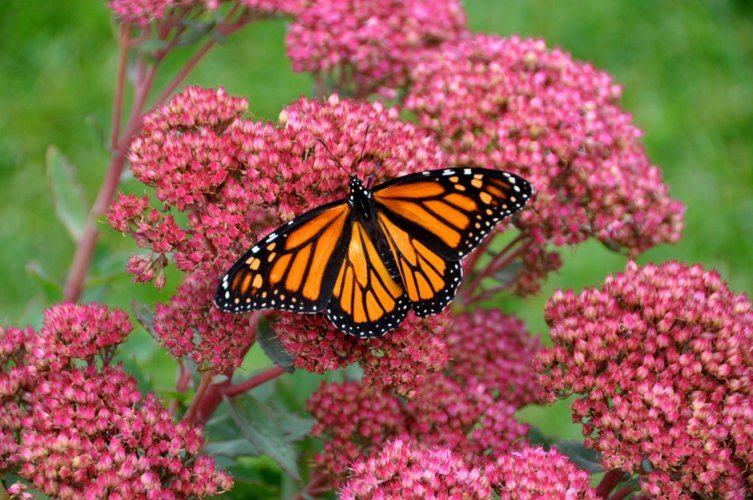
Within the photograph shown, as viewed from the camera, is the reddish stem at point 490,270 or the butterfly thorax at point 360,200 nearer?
the butterfly thorax at point 360,200

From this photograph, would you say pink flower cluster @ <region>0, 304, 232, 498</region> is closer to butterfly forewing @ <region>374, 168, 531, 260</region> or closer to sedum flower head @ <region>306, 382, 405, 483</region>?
sedum flower head @ <region>306, 382, 405, 483</region>

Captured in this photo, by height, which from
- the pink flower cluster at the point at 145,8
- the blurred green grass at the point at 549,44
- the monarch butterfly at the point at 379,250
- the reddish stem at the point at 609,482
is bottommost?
the reddish stem at the point at 609,482

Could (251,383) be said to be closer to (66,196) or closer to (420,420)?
(420,420)

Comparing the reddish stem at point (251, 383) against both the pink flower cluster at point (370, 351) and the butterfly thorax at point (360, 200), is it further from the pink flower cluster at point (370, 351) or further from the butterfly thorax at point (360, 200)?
the butterfly thorax at point (360, 200)

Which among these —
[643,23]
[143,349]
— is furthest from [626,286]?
[643,23]

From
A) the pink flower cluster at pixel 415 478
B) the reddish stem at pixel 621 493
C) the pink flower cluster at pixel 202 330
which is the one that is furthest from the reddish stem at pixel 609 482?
the pink flower cluster at pixel 202 330

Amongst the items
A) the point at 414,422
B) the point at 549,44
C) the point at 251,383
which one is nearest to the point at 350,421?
the point at 414,422
